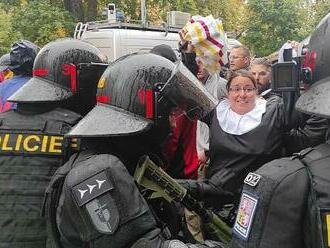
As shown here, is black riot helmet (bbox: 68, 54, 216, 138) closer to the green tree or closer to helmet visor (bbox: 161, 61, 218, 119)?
helmet visor (bbox: 161, 61, 218, 119)

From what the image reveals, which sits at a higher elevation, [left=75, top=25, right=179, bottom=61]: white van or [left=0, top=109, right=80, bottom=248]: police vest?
[left=75, top=25, right=179, bottom=61]: white van

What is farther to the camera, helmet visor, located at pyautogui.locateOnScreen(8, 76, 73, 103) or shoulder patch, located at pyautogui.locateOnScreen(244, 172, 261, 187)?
helmet visor, located at pyautogui.locateOnScreen(8, 76, 73, 103)

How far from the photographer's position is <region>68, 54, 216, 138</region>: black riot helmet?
215 centimetres

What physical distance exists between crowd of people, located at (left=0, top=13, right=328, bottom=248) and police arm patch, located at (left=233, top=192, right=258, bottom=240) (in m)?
0.38

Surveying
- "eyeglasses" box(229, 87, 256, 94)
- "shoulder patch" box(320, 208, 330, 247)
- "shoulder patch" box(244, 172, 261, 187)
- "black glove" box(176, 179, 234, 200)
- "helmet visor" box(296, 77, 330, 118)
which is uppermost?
"helmet visor" box(296, 77, 330, 118)

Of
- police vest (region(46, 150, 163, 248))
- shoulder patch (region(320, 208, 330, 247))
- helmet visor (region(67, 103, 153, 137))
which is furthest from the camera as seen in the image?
helmet visor (region(67, 103, 153, 137))

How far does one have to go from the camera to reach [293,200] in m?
1.37

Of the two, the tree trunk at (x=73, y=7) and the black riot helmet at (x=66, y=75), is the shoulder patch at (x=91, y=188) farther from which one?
the tree trunk at (x=73, y=7)

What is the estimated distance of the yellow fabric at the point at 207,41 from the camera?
3.45 meters

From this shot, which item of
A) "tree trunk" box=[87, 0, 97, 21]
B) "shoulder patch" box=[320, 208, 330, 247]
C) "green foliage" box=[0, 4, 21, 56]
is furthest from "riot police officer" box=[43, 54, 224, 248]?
"tree trunk" box=[87, 0, 97, 21]

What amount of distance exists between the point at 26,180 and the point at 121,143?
Result: 2.28ft

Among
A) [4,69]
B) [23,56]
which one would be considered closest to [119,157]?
[23,56]

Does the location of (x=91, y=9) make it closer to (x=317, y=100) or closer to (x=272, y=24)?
(x=272, y=24)

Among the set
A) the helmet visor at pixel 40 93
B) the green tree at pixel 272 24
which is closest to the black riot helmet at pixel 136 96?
the helmet visor at pixel 40 93
